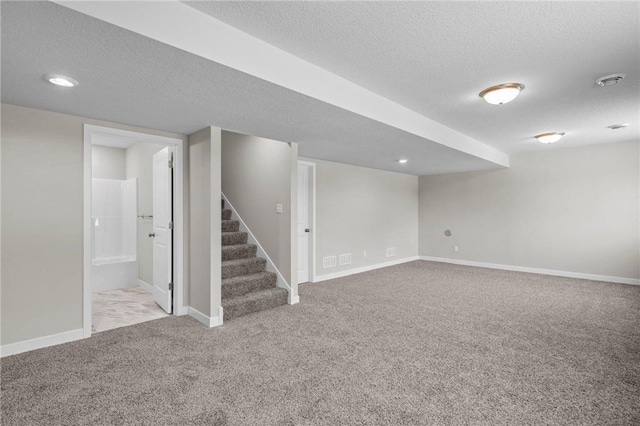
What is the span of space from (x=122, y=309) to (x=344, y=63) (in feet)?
13.0

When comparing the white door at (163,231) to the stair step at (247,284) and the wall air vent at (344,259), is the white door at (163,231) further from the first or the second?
the wall air vent at (344,259)

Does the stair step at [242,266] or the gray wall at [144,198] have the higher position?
the gray wall at [144,198]

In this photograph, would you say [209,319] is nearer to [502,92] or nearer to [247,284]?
[247,284]

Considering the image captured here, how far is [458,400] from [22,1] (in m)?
3.22

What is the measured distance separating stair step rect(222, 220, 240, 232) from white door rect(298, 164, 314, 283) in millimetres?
1066

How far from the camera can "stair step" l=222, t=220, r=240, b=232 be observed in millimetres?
5037

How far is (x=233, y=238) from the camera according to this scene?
188 inches

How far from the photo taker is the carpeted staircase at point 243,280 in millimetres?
3765

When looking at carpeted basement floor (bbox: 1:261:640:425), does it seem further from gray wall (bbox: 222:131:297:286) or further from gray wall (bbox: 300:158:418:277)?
gray wall (bbox: 300:158:418:277)

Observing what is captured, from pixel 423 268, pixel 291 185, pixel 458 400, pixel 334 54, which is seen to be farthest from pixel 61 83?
pixel 423 268

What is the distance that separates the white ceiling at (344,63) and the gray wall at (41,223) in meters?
0.24

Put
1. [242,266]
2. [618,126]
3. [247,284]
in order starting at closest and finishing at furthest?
[247,284]
[618,126]
[242,266]

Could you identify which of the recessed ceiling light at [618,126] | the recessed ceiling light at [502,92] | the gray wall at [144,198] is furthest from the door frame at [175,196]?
the recessed ceiling light at [618,126]

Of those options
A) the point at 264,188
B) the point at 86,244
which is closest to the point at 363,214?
the point at 264,188
